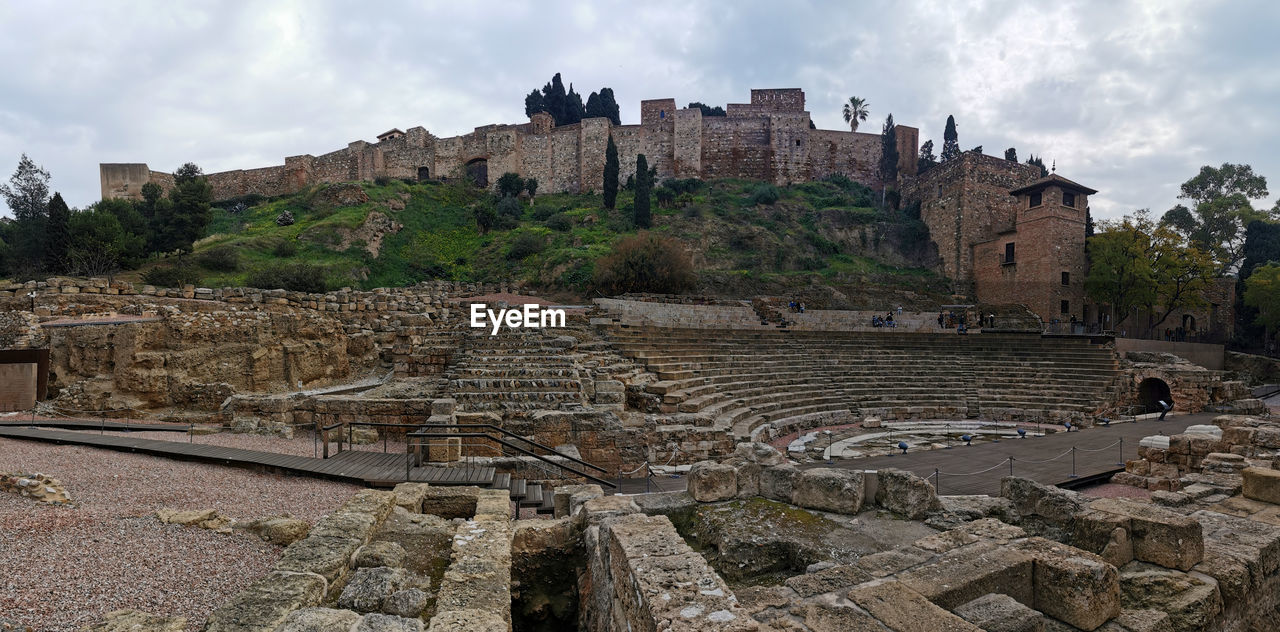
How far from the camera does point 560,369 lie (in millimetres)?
11430

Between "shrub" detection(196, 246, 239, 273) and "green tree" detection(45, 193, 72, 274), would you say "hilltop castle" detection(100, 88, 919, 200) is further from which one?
"green tree" detection(45, 193, 72, 274)

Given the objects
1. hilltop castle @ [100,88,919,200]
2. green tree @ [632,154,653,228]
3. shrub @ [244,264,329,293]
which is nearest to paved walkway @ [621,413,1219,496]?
shrub @ [244,264,329,293]

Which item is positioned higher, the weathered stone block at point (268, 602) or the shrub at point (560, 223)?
the shrub at point (560, 223)

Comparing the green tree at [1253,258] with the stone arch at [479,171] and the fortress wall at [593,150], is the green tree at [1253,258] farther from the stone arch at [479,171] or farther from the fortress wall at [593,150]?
the stone arch at [479,171]

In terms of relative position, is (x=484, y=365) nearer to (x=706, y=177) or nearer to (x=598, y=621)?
(x=598, y=621)

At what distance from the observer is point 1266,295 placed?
27375 mm

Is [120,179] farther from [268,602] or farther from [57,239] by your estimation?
[268,602]

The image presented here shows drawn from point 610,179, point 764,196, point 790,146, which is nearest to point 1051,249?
point 764,196

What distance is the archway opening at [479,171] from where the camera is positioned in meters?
45.6

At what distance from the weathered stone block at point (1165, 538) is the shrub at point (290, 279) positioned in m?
24.1

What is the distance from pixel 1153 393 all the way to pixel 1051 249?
1278cm

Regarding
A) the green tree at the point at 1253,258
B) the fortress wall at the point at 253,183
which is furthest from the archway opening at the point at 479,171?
the green tree at the point at 1253,258

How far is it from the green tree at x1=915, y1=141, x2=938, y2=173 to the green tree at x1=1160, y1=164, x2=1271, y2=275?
15541 millimetres

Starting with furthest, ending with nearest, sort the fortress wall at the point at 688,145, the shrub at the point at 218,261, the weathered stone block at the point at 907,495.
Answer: the fortress wall at the point at 688,145 < the shrub at the point at 218,261 < the weathered stone block at the point at 907,495
